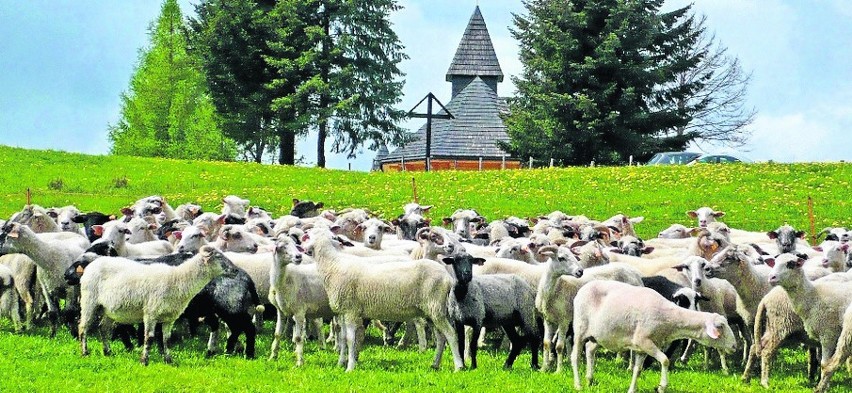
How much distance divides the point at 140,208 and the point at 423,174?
22.1 m

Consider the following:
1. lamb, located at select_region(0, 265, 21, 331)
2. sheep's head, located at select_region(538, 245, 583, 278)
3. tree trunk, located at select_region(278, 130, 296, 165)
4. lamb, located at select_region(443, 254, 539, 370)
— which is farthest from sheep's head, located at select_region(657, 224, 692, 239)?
tree trunk, located at select_region(278, 130, 296, 165)

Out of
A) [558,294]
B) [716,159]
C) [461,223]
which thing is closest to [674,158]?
[716,159]

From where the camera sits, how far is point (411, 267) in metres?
13.1

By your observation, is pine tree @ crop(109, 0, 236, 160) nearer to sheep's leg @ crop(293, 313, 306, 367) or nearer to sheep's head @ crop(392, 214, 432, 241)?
sheep's head @ crop(392, 214, 432, 241)

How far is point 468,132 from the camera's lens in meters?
63.3

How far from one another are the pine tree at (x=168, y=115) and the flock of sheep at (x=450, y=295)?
53.2 m

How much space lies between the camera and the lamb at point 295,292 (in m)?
13.3

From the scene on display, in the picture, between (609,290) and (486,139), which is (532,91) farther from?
(609,290)

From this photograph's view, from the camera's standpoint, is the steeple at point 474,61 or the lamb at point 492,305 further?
the steeple at point 474,61

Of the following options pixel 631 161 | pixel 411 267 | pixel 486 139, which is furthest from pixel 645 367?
pixel 486 139

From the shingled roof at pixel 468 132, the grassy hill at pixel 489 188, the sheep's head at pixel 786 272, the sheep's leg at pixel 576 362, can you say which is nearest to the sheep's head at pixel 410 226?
the sheep's leg at pixel 576 362

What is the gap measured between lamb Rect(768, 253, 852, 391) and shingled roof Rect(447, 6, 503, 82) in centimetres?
6151

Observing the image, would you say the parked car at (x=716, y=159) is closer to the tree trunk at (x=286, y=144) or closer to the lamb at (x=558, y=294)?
the tree trunk at (x=286, y=144)

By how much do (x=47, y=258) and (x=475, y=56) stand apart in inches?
2398
